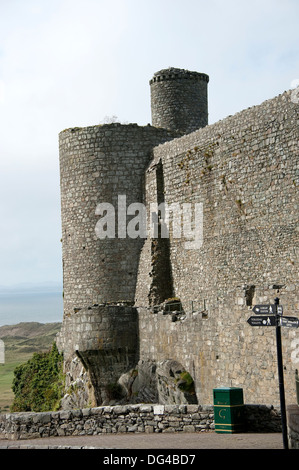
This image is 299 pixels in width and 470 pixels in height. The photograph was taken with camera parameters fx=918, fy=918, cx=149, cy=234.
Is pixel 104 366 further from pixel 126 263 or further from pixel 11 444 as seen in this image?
pixel 11 444

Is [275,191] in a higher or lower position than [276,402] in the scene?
higher

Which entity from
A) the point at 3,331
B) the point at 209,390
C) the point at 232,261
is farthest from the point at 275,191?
the point at 3,331

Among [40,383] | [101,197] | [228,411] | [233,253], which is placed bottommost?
[40,383]

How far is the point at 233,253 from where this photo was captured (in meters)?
27.0

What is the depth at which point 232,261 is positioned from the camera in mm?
27031

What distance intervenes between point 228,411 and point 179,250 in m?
13.8

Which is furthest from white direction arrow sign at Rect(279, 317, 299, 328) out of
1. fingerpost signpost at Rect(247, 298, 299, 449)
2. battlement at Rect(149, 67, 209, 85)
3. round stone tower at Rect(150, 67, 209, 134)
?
battlement at Rect(149, 67, 209, 85)

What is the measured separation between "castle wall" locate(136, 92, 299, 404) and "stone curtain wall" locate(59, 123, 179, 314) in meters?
0.62

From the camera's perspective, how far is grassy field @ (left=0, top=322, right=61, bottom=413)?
59688mm

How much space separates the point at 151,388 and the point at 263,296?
337 inches

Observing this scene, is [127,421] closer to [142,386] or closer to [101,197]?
[142,386]

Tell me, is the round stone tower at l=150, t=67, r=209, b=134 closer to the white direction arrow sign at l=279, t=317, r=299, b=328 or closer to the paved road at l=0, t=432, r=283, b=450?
the paved road at l=0, t=432, r=283, b=450

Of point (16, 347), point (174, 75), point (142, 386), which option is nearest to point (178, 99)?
point (174, 75)
